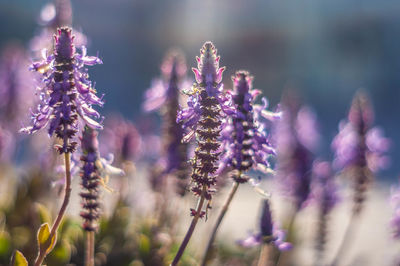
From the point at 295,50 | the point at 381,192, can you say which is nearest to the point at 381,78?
the point at 295,50

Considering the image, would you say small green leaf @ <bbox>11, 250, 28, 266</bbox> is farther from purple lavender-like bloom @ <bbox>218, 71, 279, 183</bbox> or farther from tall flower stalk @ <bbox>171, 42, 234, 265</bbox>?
purple lavender-like bloom @ <bbox>218, 71, 279, 183</bbox>

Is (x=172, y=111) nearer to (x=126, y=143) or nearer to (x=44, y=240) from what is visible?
(x=126, y=143)

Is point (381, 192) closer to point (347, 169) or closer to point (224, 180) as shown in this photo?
point (347, 169)

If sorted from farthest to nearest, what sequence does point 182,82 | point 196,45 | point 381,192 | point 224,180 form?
point 196,45, point 381,192, point 182,82, point 224,180

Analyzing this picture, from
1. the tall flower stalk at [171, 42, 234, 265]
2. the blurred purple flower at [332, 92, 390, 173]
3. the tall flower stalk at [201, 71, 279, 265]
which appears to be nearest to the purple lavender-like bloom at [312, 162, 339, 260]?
A: the blurred purple flower at [332, 92, 390, 173]

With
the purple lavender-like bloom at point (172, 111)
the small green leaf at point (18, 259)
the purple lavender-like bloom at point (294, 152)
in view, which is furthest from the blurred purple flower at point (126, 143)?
the small green leaf at point (18, 259)
